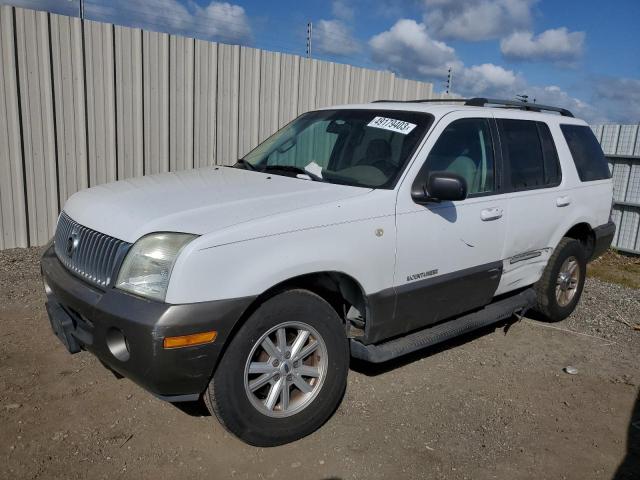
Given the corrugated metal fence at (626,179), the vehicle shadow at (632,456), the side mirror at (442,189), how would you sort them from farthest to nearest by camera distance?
the corrugated metal fence at (626,179)
the side mirror at (442,189)
the vehicle shadow at (632,456)

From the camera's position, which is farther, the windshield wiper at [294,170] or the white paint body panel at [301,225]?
the windshield wiper at [294,170]

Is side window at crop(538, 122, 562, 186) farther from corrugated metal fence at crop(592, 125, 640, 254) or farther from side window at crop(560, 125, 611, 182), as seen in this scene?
corrugated metal fence at crop(592, 125, 640, 254)

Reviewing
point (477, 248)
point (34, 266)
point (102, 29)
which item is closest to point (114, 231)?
point (477, 248)

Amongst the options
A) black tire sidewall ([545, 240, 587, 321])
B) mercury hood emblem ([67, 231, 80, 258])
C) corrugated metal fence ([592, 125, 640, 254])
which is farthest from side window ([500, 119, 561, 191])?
corrugated metal fence ([592, 125, 640, 254])

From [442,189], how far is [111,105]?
480 cm

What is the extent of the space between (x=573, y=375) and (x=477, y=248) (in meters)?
1.39

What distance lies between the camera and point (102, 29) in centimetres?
647

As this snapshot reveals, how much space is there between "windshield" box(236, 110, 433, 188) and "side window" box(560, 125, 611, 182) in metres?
2.09

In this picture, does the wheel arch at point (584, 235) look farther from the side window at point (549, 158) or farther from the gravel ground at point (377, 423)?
the gravel ground at point (377, 423)

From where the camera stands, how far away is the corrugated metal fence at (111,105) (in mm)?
6105

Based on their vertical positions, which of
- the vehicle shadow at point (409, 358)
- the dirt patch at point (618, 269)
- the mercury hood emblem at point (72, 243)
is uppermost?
the mercury hood emblem at point (72, 243)

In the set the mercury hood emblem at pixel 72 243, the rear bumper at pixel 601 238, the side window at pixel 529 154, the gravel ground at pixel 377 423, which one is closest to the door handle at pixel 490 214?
the side window at pixel 529 154

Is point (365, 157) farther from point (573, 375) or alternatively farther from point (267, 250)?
point (573, 375)

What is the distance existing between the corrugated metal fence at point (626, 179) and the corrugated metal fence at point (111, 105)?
5308mm
